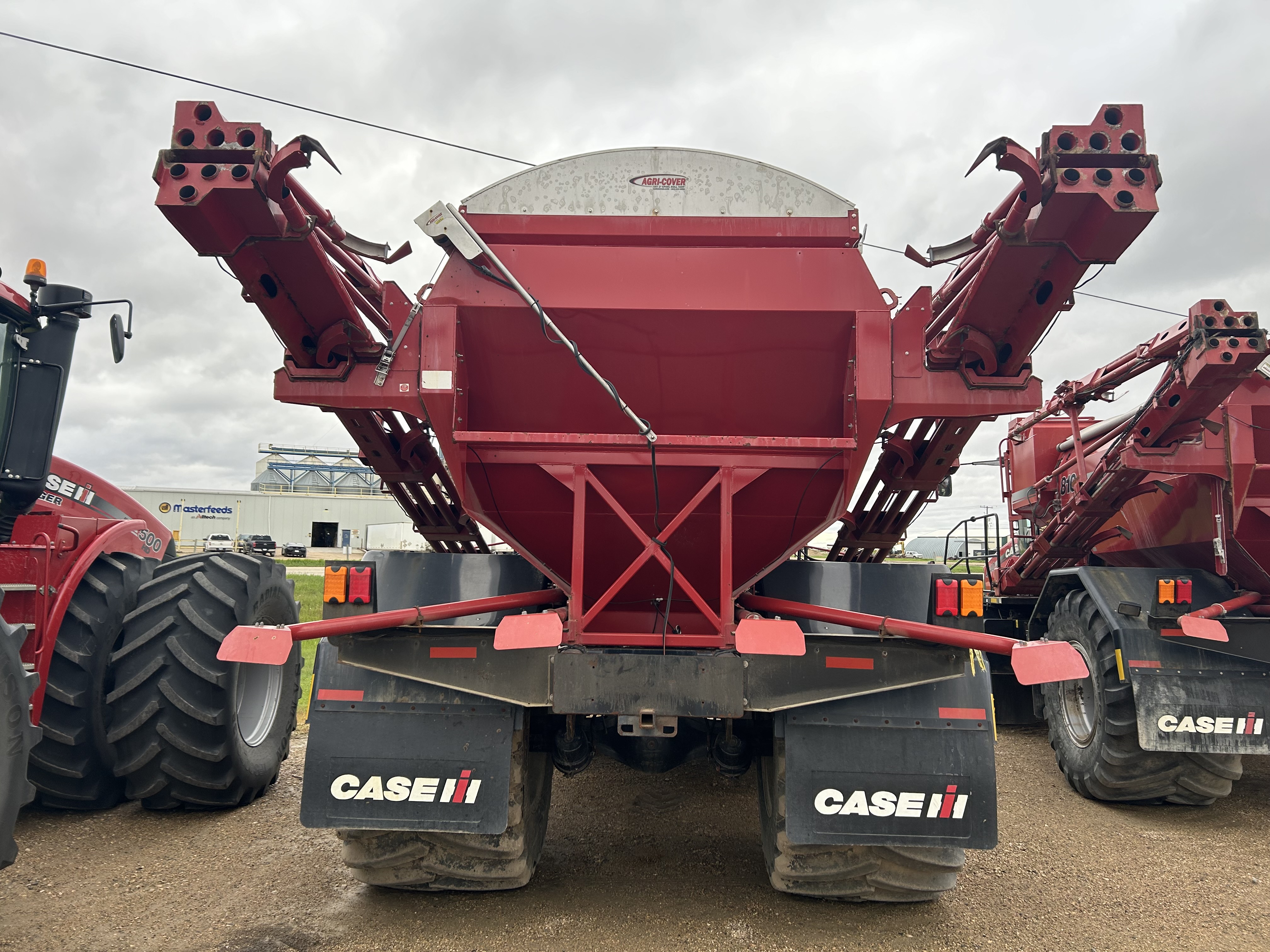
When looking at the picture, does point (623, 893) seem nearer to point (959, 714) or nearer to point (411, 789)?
point (411, 789)

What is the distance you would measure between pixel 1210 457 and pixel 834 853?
12.3 ft

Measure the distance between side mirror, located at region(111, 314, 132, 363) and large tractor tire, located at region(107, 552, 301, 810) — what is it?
1.39 m

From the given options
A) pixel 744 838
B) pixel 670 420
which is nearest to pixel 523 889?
pixel 744 838

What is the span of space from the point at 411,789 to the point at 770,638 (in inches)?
63.1

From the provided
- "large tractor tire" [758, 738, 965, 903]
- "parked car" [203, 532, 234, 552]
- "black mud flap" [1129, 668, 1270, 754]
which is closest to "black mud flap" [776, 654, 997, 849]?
"large tractor tire" [758, 738, 965, 903]

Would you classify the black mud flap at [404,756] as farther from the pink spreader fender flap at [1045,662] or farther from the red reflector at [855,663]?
the pink spreader fender flap at [1045,662]

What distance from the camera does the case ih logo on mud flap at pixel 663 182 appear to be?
11.6 feet

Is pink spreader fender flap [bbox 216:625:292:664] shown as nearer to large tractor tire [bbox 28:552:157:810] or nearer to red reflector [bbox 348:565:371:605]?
red reflector [bbox 348:565:371:605]

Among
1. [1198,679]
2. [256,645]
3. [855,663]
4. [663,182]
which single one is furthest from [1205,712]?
[256,645]

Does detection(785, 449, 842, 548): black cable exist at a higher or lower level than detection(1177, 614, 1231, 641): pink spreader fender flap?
higher

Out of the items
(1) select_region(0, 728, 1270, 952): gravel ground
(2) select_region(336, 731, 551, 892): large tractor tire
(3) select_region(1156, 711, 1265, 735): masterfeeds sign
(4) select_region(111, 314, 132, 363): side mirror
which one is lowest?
(1) select_region(0, 728, 1270, 952): gravel ground

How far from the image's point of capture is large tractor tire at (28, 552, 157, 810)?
4207mm

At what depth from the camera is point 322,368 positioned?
11.5 ft

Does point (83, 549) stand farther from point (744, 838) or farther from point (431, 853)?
point (744, 838)
